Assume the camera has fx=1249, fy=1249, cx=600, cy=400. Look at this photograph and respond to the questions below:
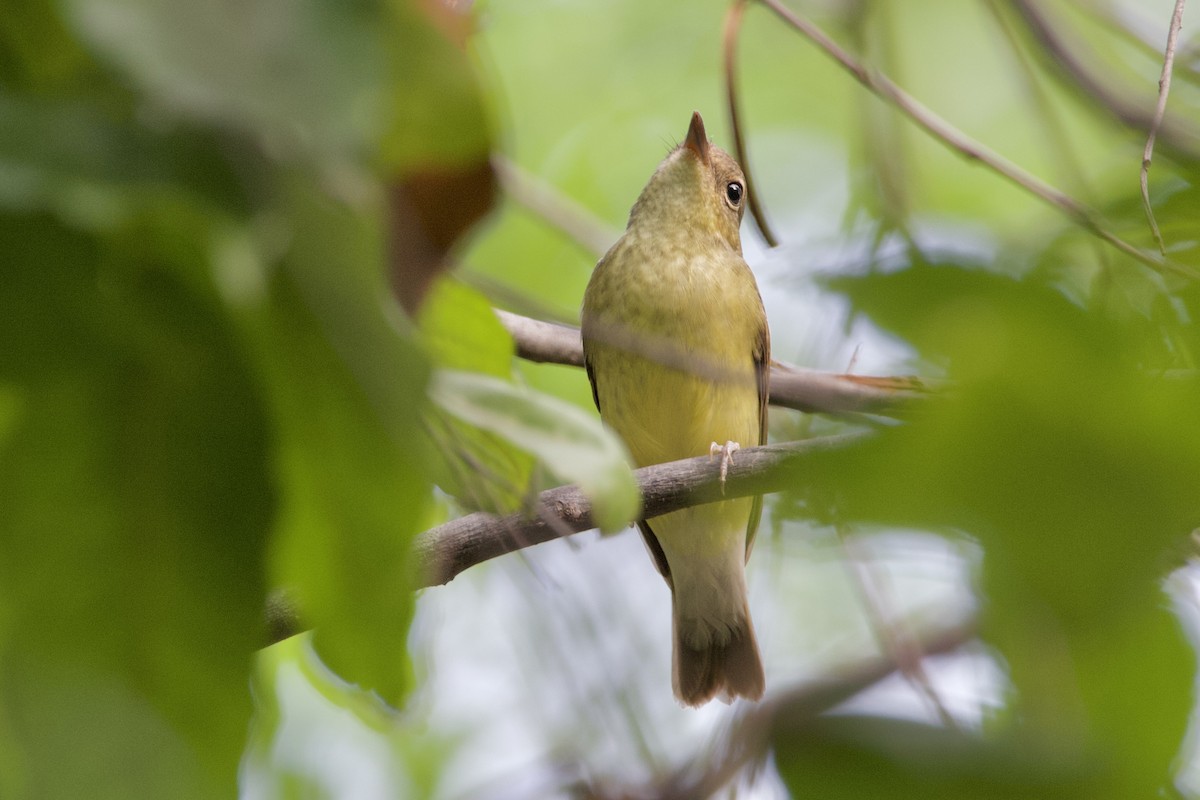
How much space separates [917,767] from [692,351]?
369cm

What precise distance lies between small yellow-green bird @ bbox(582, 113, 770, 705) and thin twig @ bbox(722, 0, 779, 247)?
0.83m

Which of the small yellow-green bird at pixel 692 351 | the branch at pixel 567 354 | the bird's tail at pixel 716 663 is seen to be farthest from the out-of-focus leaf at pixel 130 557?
the bird's tail at pixel 716 663

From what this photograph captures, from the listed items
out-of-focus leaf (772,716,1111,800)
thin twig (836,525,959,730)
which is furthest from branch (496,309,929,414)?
out-of-focus leaf (772,716,1111,800)

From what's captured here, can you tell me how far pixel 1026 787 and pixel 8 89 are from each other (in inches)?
28.7

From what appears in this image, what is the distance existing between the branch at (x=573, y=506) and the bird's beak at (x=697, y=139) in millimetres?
2365

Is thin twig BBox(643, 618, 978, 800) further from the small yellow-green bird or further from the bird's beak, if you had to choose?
the bird's beak

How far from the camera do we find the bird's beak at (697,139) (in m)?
4.67

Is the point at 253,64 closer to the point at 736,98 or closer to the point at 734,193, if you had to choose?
the point at 736,98

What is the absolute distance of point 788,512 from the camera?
31.1 inches

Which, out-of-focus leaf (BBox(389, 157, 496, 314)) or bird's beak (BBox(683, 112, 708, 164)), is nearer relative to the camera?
out-of-focus leaf (BBox(389, 157, 496, 314))

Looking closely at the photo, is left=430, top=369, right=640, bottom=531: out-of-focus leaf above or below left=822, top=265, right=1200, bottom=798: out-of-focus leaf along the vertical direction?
below

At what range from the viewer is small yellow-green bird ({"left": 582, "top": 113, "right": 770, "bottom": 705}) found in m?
4.47

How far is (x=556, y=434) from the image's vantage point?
2.62 ft

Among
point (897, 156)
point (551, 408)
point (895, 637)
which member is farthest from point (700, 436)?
point (551, 408)
